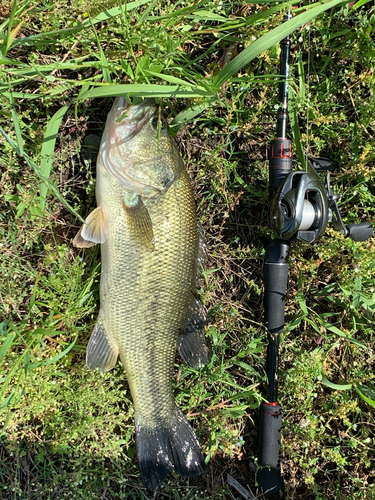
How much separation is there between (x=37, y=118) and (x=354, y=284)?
2274 millimetres

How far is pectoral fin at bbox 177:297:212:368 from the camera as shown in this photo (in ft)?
7.55

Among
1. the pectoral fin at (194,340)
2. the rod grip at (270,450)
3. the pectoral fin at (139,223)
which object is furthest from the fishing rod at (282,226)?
the pectoral fin at (139,223)

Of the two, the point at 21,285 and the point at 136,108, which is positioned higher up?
the point at 136,108

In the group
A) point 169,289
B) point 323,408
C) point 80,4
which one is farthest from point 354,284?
point 80,4

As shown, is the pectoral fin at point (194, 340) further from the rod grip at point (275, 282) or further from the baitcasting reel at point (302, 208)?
the baitcasting reel at point (302, 208)

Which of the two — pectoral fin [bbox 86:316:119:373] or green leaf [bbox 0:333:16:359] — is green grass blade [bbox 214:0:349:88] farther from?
green leaf [bbox 0:333:16:359]

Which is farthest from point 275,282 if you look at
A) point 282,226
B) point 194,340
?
point 194,340

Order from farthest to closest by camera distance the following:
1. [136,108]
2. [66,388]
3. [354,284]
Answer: [354,284] → [66,388] → [136,108]

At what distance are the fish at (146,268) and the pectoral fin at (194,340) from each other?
0.01 meters

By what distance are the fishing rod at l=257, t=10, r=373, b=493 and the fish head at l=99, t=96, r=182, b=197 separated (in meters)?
0.63

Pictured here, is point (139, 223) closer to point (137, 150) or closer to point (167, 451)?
point (137, 150)

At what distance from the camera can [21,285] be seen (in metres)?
2.32

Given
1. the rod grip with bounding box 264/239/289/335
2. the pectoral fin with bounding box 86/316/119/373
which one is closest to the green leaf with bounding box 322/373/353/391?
the rod grip with bounding box 264/239/289/335

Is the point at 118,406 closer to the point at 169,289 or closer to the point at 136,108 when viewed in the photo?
the point at 169,289
